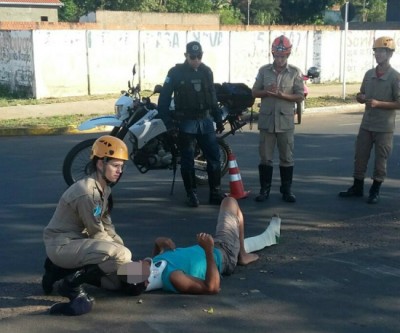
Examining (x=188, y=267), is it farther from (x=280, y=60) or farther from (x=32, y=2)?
(x=32, y=2)

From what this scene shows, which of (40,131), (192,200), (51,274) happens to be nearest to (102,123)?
(192,200)

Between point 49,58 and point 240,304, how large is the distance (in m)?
15.6

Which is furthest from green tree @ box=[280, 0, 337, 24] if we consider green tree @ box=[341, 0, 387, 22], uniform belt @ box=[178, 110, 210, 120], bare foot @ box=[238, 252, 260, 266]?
bare foot @ box=[238, 252, 260, 266]

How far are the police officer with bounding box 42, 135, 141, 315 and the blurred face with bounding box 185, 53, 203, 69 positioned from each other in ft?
9.36

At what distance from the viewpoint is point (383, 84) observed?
7.53 meters

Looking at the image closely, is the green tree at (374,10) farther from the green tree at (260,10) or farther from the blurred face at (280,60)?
the blurred face at (280,60)

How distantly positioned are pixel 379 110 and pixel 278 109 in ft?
3.68

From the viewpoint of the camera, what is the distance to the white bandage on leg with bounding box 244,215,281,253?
5.97 metres

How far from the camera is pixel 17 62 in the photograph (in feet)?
65.1

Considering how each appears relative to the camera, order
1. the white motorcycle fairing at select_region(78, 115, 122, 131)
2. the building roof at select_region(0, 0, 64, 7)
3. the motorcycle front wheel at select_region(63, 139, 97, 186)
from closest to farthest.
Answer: the motorcycle front wheel at select_region(63, 139, 97, 186) < the white motorcycle fairing at select_region(78, 115, 122, 131) < the building roof at select_region(0, 0, 64, 7)

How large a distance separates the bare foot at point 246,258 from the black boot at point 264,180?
86.0 inches

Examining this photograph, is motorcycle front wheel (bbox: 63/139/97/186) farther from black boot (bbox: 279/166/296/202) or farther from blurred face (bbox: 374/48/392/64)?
blurred face (bbox: 374/48/392/64)

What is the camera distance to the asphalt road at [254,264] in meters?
4.57

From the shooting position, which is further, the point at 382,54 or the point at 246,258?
the point at 382,54
